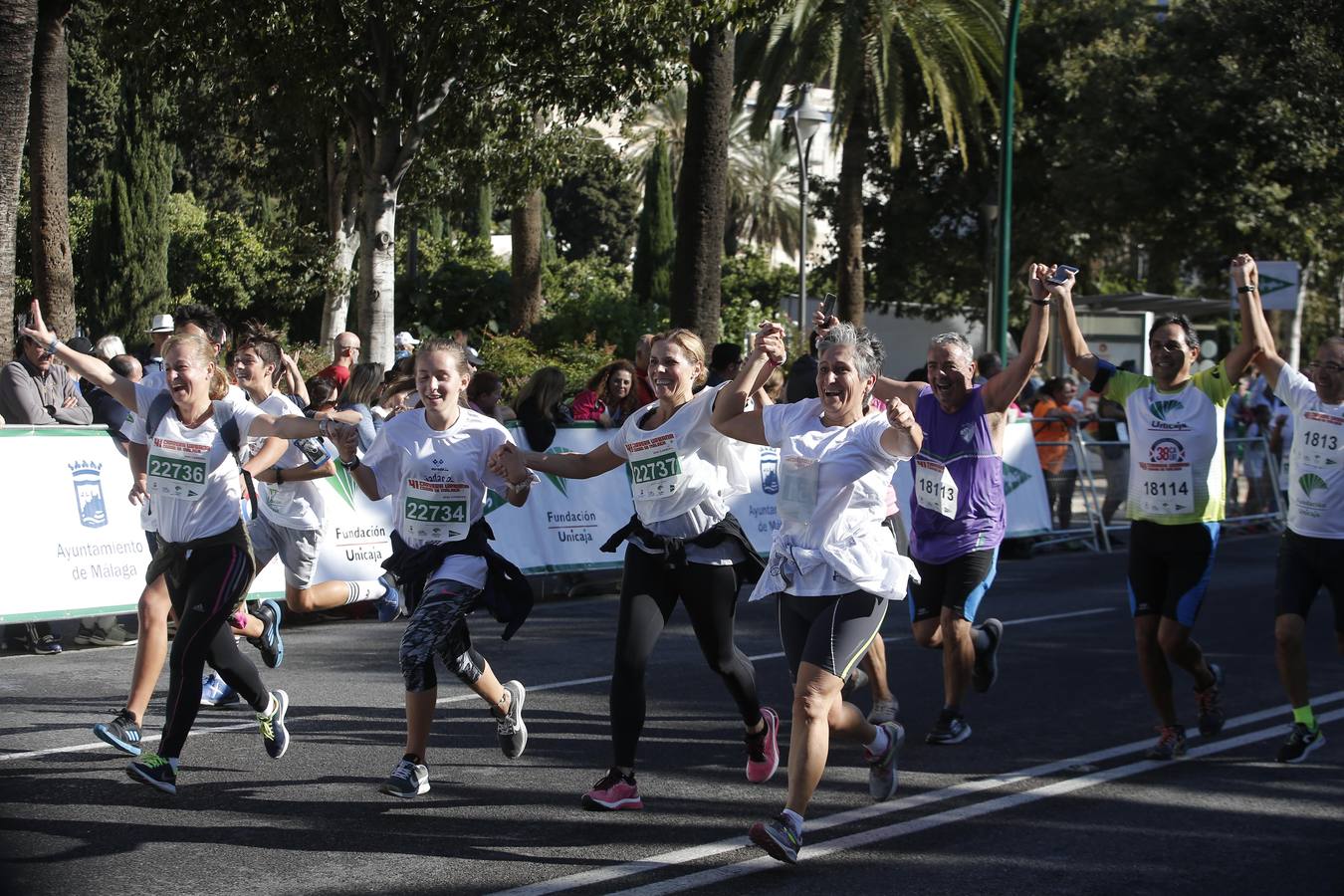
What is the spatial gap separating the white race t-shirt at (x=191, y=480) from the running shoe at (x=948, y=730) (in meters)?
3.37

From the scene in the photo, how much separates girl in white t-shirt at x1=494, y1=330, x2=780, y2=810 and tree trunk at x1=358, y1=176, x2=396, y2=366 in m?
11.2

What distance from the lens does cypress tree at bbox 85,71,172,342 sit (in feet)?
117

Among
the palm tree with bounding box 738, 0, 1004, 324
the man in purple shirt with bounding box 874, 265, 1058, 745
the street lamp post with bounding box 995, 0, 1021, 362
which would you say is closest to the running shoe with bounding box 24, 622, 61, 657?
the man in purple shirt with bounding box 874, 265, 1058, 745

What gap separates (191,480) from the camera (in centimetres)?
648

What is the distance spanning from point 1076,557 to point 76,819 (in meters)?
12.0

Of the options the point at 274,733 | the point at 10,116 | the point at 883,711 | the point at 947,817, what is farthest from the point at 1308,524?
the point at 10,116

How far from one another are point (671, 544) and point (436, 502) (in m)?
0.95

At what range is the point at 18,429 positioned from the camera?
9992 millimetres

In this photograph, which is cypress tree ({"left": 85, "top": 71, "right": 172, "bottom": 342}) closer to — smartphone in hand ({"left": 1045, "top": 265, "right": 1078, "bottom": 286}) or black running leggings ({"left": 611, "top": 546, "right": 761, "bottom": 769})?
smartphone in hand ({"left": 1045, "top": 265, "right": 1078, "bottom": 286})

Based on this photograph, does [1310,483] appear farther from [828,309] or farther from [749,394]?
[749,394]

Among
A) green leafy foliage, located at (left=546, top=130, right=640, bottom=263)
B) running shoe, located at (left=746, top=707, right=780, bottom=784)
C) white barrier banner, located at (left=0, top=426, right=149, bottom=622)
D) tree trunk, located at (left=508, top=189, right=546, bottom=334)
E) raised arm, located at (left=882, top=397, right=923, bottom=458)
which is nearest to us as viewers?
raised arm, located at (left=882, top=397, right=923, bottom=458)

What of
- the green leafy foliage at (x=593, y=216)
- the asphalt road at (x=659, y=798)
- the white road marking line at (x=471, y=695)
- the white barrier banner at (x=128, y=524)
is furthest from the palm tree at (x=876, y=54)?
the green leafy foliage at (x=593, y=216)

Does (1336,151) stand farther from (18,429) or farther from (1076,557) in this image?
(18,429)

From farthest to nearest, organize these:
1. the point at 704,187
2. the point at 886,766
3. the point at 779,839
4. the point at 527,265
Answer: the point at 527,265, the point at 704,187, the point at 886,766, the point at 779,839
